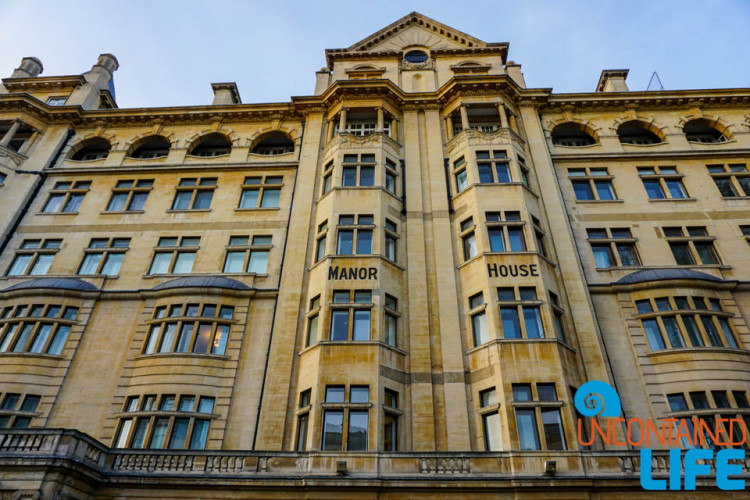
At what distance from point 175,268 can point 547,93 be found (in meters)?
25.4

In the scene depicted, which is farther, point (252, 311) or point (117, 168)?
point (117, 168)

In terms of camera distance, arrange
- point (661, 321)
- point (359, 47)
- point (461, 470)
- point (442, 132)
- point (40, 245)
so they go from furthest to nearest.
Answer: point (359, 47)
point (442, 132)
point (40, 245)
point (661, 321)
point (461, 470)

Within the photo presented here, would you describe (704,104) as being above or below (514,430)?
above

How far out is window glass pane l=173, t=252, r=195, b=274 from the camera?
26.3 meters

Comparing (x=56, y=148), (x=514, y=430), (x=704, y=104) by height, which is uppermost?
(x=704, y=104)

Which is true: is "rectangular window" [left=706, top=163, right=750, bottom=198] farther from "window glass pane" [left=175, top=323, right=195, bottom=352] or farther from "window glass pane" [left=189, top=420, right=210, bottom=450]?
"window glass pane" [left=189, top=420, right=210, bottom=450]

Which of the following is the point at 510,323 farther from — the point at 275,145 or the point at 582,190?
the point at 275,145

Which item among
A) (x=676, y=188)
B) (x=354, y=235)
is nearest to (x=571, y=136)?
(x=676, y=188)

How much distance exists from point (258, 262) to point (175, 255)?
4592 mm

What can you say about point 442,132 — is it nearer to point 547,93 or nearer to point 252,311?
point 547,93

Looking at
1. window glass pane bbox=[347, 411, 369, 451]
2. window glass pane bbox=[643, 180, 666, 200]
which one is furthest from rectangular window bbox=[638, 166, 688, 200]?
window glass pane bbox=[347, 411, 369, 451]

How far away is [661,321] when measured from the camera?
2239cm

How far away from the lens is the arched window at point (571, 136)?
32.6 m

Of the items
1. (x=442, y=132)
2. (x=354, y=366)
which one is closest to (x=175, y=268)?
(x=354, y=366)
